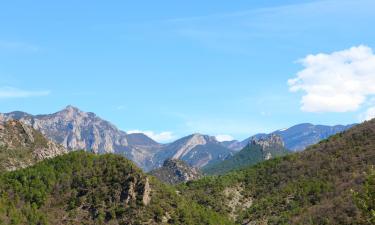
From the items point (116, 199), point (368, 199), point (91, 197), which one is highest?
point (91, 197)

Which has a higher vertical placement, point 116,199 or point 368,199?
point 368,199

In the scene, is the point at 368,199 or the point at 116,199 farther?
the point at 116,199

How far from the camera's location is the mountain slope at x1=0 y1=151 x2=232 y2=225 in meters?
156

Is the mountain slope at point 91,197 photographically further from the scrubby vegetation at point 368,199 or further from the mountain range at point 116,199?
the scrubby vegetation at point 368,199

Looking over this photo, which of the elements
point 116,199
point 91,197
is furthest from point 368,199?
point 91,197

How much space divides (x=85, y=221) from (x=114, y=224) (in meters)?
9.47

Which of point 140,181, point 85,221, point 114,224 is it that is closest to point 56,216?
point 85,221

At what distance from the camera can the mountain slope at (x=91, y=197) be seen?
15562 cm

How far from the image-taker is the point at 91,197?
164875mm

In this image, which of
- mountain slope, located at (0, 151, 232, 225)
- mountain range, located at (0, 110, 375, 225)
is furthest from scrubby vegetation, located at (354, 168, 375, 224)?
mountain slope, located at (0, 151, 232, 225)

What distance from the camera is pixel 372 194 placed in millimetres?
47688

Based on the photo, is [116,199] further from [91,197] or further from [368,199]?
[368,199]

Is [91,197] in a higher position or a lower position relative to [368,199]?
higher

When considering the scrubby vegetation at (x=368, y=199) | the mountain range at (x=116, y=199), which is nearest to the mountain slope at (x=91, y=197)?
the mountain range at (x=116, y=199)
